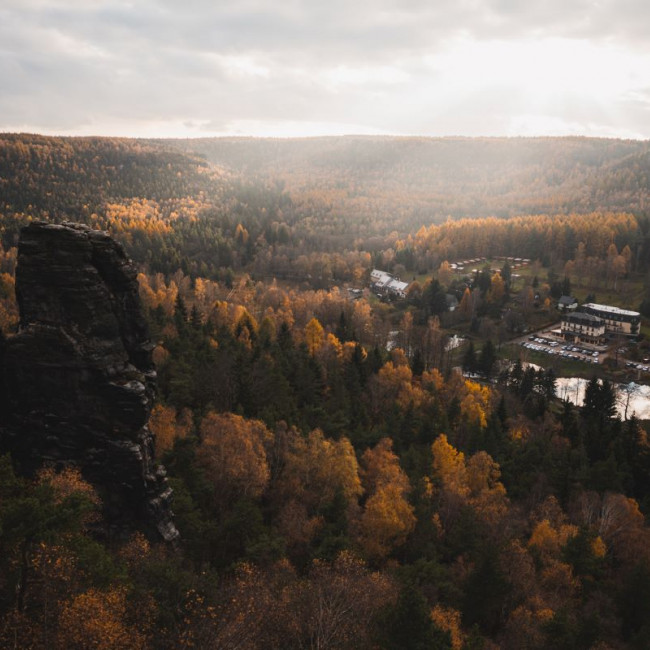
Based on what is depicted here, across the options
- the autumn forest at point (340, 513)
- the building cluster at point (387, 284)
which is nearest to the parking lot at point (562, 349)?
the autumn forest at point (340, 513)

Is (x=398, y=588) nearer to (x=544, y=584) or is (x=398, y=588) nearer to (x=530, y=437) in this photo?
(x=544, y=584)

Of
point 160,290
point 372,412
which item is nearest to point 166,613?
point 372,412

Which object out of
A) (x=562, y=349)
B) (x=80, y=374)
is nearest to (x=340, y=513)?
(x=80, y=374)

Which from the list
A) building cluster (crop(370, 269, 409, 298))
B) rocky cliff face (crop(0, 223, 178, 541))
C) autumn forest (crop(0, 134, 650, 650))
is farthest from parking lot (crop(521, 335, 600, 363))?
rocky cliff face (crop(0, 223, 178, 541))

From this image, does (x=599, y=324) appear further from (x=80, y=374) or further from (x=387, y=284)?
(x=80, y=374)

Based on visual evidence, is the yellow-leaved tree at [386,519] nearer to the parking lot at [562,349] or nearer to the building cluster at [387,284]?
the parking lot at [562,349]
